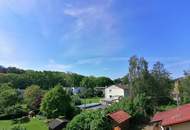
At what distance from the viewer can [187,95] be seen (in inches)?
2142

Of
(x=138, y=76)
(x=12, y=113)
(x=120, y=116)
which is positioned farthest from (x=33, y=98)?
(x=120, y=116)

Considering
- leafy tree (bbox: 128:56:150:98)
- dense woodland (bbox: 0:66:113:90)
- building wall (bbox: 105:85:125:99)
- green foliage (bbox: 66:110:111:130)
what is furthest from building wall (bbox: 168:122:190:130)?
dense woodland (bbox: 0:66:113:90)

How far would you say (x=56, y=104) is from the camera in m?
53.3

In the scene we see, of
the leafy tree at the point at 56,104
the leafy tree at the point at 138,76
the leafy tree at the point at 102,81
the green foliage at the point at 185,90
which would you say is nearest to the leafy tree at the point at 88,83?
the leafy tree at the point at 102,81

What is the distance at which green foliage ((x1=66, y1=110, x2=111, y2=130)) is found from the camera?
115ft

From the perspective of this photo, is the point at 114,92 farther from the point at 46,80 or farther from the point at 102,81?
the point at 102,81

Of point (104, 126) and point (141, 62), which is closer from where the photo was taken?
point (104, 126)

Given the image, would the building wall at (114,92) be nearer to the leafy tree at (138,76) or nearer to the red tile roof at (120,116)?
the leafy tree at (138,76)

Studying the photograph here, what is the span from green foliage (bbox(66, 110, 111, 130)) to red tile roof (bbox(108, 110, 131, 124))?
11.4 ft

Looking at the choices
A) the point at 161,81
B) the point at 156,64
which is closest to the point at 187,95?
the point at 161,81

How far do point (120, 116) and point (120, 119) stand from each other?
1.24 m

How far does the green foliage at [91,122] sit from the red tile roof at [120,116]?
3477 millimetres

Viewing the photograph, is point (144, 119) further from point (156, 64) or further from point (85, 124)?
point (156, 64)

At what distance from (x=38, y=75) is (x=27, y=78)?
27.1 feet
